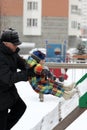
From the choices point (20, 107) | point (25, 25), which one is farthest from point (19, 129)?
point (25, 25)

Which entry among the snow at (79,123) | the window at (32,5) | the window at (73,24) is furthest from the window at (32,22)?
the snow at (79,123)

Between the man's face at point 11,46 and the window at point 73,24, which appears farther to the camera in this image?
the window at point 73,24

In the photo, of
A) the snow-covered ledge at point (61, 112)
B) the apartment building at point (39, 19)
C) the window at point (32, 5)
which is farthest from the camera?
the window at point (32, 5)

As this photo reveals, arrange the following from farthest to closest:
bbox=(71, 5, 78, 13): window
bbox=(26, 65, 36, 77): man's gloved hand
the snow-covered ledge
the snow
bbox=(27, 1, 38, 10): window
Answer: bbox=(71, 5, 78, 13): window < bbox=(27, 1, 38, 10): window < the snow < bbox=(26, 65, 36, 77): man's gloved hand < the snow-covered ledge

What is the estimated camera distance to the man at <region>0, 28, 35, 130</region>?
4523 mm

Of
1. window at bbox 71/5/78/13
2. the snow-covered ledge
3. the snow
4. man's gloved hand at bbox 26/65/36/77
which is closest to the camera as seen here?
the snow-covered ledge

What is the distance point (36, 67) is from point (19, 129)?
2343 millimetres

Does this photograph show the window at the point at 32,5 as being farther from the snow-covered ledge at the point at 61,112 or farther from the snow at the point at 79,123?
the snow-covered ledge at the point at 61,112

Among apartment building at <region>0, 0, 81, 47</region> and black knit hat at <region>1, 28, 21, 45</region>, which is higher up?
black knit hat at <region>1, 28, 21, 45</region>

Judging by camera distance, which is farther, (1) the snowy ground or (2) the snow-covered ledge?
(1) the snowy ground

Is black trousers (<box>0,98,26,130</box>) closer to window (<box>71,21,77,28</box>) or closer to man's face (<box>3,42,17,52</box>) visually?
man's face (<box>3,42,17,52</box>)

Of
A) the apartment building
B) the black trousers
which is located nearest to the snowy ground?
the black trousers

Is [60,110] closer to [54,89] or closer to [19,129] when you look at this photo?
[19,129]

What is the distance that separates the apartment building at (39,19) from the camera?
182 ft
